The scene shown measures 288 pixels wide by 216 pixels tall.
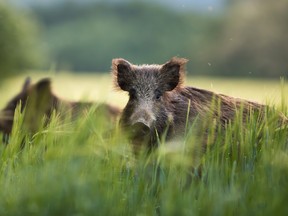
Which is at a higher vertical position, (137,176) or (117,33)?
(117,33)

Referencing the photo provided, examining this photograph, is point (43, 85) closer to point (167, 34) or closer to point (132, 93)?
point (132, 93)

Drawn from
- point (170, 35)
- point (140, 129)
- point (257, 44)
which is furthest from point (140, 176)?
point (170, 35)

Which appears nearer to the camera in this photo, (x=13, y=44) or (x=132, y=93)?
(x=132, y=93)

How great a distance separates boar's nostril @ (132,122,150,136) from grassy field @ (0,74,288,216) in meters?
0.36

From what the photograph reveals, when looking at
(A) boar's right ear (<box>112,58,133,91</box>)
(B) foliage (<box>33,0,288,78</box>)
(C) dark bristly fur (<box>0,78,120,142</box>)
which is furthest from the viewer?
(B) foliage (<box>33,0,288,78</box>)

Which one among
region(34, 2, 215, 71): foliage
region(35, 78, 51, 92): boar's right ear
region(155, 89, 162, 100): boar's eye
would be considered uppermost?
region(34, 2, 215, 71): foliage

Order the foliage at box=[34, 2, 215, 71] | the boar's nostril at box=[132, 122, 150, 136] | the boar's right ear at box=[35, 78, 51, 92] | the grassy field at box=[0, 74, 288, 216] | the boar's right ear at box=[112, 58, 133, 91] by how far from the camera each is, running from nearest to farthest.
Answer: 1. the grassy field at box=[0, 74, 288, 216]
2. the boar's nostril at box=[132, 122, 150, 136]
3. the boar's right ear at box=[112, 58, 133, 91]
4. the boar's right ear at box=[35, 78, 51, 92]
5. the foliage at box=[34, 2, 215, 71]

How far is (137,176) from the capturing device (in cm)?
547

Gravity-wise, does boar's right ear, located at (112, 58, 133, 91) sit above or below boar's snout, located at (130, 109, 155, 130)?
above

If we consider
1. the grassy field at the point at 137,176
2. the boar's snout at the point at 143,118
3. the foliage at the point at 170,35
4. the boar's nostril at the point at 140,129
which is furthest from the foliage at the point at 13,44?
the foliage at the point at 170,35

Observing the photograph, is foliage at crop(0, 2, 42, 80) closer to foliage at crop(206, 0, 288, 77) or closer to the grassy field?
the grassy field

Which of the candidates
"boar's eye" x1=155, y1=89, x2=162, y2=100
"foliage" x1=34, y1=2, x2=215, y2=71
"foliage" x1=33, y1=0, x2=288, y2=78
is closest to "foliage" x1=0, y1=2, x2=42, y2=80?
"boar's eye" x1=155, y1=89, x2=162, y2=100

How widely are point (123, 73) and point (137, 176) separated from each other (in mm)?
1567

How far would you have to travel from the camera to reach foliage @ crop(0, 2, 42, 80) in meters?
20.0
